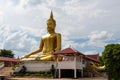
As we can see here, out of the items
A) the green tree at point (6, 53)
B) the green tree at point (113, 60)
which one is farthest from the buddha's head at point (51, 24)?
the green tree at point (6, 53)

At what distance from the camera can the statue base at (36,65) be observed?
3831 cm

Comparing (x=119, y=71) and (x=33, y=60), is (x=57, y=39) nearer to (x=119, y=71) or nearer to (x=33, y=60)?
(x=33, y=60)

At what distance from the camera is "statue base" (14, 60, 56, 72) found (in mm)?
38312

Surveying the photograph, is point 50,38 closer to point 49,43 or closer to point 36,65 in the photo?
point 49,43

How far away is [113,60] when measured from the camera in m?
29.5

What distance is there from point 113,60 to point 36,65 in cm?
1335

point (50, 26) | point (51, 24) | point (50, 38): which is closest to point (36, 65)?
point (50, 38)

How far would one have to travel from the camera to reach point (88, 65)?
4206 centimetres

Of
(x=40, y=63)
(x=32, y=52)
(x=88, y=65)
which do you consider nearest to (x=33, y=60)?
(x=40, y=63)

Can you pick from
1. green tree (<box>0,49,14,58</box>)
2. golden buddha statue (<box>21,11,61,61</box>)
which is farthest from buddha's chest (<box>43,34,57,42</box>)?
green tree (<box>0,49,14,58</box>)

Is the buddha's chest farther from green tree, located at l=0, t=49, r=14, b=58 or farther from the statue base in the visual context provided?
green tree, located at l=0, t=49, r=14, b=58

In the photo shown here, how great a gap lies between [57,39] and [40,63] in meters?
4.91

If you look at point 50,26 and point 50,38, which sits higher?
point 50,26

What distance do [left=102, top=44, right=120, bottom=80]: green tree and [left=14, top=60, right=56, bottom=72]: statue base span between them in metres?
9.77
